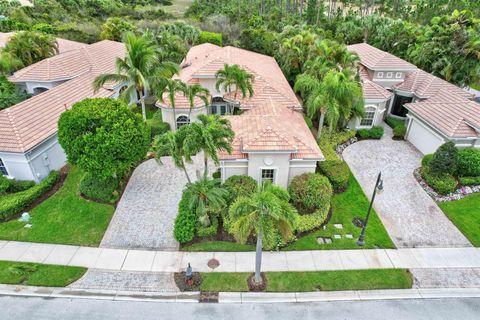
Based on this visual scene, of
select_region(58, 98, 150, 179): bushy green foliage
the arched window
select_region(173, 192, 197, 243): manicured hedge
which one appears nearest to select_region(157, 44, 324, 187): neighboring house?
the arched window

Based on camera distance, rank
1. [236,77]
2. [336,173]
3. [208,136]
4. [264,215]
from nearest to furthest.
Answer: [264,215], [208,136], [336,173], [236,77]

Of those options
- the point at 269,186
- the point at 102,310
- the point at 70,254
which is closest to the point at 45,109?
the point at 70,254

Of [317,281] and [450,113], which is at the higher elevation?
[450,113]

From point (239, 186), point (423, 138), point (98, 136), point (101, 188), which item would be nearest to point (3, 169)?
point (101, 188)

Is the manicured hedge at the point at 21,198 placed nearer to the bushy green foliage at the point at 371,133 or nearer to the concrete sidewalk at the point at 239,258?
the concrete sidewalk at the point at 239,258

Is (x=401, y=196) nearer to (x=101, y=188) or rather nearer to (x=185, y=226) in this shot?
(x=185, y=226)

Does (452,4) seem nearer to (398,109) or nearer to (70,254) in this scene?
(398,109)

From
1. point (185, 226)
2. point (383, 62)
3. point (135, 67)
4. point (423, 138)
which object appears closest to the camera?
point (185, 226)

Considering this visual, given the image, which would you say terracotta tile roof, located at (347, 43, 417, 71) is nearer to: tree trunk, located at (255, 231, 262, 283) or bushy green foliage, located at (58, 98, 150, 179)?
tree trunk, located at (255, 231, 262, 283)
